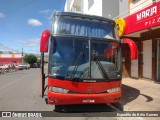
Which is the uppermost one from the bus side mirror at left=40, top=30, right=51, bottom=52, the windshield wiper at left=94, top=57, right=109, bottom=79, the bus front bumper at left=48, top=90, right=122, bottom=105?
the bus side mirror at left=40, top=30, right=51, bottom=52

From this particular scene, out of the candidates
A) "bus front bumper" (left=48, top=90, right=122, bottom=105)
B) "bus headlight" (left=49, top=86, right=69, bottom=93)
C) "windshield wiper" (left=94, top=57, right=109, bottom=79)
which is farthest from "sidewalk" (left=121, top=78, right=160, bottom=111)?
"bus headlight" (left=49, top=86, right=69, bottom=93)

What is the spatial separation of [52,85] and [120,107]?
9.20 feet

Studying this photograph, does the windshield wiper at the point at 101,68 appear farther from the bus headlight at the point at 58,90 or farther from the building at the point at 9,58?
the building at the point at 9,58

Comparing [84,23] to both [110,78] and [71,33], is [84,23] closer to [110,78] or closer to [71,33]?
[71,33]

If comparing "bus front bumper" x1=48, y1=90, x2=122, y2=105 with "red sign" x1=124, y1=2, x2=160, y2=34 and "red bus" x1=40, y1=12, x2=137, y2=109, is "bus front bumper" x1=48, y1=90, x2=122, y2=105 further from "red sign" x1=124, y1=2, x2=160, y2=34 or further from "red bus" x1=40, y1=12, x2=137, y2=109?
"red sign" x1=124, y1=2, x2=160, y2=34

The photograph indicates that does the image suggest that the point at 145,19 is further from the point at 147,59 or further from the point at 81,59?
the point at 81,59

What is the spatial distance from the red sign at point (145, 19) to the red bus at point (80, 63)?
3.18 m

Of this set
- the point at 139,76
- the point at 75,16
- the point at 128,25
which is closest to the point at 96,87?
the point at 75,16

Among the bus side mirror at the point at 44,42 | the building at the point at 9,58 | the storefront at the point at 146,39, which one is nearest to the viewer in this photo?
the bus side mirror at the point at 44,42

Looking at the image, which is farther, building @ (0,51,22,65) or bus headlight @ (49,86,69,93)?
building @ (0,51,22,65)

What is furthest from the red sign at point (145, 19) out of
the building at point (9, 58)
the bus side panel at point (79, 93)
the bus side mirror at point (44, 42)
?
the building at point (9, 58)

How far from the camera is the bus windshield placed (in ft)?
24.3

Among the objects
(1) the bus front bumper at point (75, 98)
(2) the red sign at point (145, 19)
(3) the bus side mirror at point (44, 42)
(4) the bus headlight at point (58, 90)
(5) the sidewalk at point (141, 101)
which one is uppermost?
(2) the red sign at point (145, 19)

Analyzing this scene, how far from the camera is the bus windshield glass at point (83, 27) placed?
7934 mm
